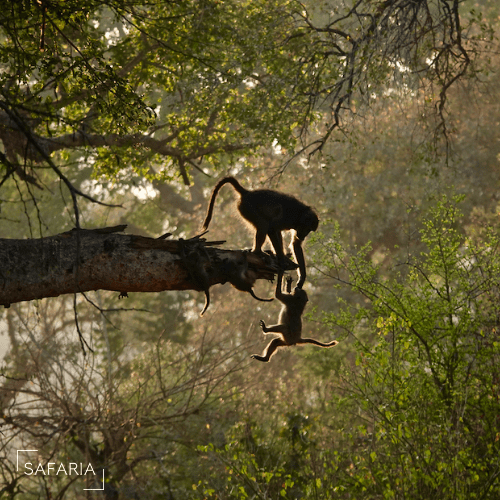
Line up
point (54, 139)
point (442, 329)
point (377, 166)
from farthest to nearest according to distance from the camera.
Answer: point (377, 166) → point (54, 139) → point (442, 329)

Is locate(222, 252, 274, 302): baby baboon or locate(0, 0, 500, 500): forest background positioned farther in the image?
locate(0, 0, 500, 500): forest background

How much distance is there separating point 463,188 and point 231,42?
46.0 ft

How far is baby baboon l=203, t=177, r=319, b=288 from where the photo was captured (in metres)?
5.38

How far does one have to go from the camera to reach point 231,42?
8609 mm

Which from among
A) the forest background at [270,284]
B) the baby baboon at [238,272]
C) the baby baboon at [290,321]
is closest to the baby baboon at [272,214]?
the baby baboon at [290,321]

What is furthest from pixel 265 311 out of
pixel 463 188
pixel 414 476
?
pixel 414 476

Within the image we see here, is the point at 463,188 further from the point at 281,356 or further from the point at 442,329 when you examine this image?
the point at 442,329

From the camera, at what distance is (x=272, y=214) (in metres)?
5.41

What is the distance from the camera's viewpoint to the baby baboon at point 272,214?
212 inches

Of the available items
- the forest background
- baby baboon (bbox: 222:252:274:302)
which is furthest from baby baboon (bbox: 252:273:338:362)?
the forest background

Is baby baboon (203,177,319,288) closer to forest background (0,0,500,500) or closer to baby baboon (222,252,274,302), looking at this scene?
forest background (0,0,500,500)

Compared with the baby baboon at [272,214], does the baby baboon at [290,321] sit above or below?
below

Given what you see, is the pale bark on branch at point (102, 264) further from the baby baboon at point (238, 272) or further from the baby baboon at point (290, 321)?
the baby baboon at point (290, 321)

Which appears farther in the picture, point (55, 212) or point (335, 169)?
point (55, 212)
